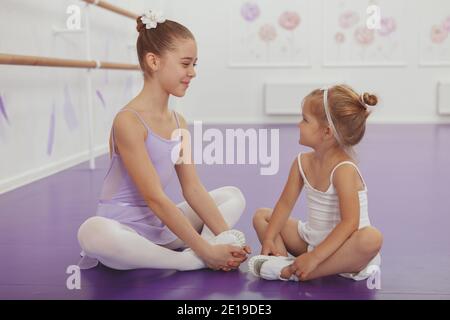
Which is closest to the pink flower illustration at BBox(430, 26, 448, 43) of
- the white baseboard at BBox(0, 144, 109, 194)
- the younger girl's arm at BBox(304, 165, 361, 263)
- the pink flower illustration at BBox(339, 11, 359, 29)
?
the pink flower illustration at BBox(339, 11, 359, 29)

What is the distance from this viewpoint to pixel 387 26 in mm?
5523

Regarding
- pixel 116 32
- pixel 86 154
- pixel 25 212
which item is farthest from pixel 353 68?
pixel 25 212

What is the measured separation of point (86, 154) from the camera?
11.0 feet

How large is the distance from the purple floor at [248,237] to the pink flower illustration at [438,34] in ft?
8.44

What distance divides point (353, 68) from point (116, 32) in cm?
251

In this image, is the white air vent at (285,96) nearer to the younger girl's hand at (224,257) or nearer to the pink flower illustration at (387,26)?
the pink flower illustration at (387,26)

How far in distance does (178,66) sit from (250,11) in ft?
14.4

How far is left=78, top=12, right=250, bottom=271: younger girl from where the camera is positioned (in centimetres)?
133

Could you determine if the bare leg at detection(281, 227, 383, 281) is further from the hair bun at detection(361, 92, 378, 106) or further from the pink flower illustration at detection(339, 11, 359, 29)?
the pink flower illustration at detection(339, 11, 359, 29)

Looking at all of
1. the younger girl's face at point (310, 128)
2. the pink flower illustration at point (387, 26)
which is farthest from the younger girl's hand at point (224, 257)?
the pink flower illustration at point (387, 26)

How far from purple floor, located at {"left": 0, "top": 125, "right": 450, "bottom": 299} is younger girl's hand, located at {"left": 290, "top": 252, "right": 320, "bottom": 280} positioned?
0.08ft

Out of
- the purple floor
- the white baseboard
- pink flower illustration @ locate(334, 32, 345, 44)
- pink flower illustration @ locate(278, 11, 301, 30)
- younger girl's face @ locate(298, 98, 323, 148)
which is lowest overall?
the purple floor

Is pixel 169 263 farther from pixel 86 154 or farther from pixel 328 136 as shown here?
pixel 86 154

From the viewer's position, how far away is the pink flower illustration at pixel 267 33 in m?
5.63
